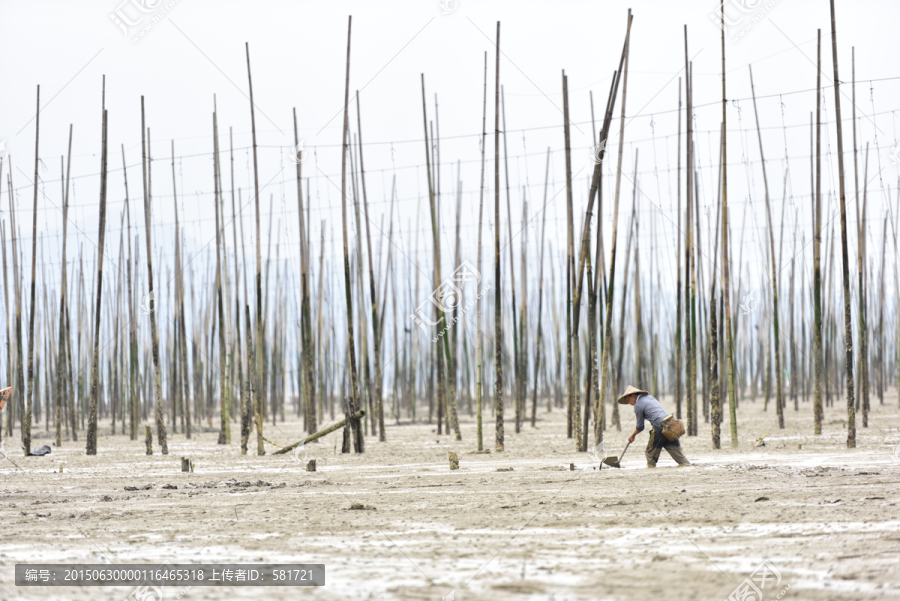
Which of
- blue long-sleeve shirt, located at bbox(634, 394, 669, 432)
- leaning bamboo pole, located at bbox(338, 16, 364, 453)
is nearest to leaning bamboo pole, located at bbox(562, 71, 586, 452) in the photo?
blue long-sleeve shirt, located at bbox(634, 394, 669, 432)

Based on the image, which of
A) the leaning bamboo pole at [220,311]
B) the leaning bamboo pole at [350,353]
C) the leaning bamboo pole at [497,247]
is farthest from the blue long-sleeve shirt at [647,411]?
the leaning bamboo pole at [220,311]

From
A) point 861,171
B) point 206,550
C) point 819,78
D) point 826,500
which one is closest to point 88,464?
point 206,550

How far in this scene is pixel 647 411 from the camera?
22.8 feet

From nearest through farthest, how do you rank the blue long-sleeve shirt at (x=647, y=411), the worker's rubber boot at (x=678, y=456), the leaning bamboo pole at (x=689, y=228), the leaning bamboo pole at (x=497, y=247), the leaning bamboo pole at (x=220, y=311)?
1. the worker's rubber boot at (x=678, y=456)
2. the blue long-sleeve shirt at (x=647, y=411)
3. the leaning bamboo pole at (x=689, y=228)
4. the leaning bamboo pole at (x=497, y=247)
5. the leaning bamboo pole at (x=220, y=311)

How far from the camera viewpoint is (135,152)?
12328mm

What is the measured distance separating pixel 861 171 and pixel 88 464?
36.0ft

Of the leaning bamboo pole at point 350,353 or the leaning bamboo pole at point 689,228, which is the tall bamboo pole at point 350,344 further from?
the leaning bamboo pole at point 689,228

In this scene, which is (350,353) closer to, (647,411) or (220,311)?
(220,311)

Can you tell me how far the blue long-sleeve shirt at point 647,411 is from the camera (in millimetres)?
6859

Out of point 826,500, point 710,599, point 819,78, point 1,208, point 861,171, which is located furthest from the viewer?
point 861,171

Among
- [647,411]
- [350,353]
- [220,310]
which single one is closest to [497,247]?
[350,353]

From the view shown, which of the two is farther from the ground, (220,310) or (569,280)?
(569,280)

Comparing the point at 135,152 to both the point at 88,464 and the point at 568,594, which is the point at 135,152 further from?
the point at 568,594

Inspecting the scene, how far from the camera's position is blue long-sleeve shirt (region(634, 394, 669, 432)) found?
686 centimetres
